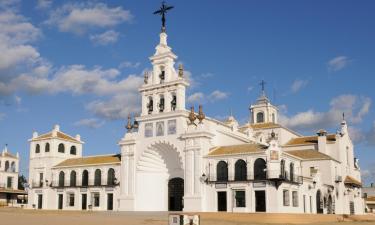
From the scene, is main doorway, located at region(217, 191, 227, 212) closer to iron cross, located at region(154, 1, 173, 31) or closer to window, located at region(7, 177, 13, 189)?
iron cross, located at region(154, 1, 173, 31)

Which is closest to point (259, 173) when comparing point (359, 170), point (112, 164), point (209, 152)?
point (209, 152)

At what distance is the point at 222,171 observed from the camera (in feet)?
164

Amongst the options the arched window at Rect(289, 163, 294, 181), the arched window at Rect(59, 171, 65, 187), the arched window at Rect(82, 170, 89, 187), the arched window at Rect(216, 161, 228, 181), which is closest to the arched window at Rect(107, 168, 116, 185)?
the arched window at Rect(82, 170, 89, 187)

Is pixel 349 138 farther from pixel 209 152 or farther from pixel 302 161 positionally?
pixel 209 152

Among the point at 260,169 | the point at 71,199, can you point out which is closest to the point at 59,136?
the point at 71,199

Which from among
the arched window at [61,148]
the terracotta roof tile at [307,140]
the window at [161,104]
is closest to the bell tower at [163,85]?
the window at [161,104]

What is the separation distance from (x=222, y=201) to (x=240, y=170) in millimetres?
3496

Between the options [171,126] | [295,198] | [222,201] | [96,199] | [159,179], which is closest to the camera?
[222,201]

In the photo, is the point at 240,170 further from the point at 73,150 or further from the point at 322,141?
the point at 73,150

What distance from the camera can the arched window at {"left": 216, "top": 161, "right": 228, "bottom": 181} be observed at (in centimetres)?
4978

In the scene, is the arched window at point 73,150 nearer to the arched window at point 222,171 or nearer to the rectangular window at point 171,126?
the rectangular window at point 171,126

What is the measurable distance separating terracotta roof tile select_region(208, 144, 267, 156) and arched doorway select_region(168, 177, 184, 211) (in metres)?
5.55

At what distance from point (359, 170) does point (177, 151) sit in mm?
30566

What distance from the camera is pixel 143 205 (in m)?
55.1
